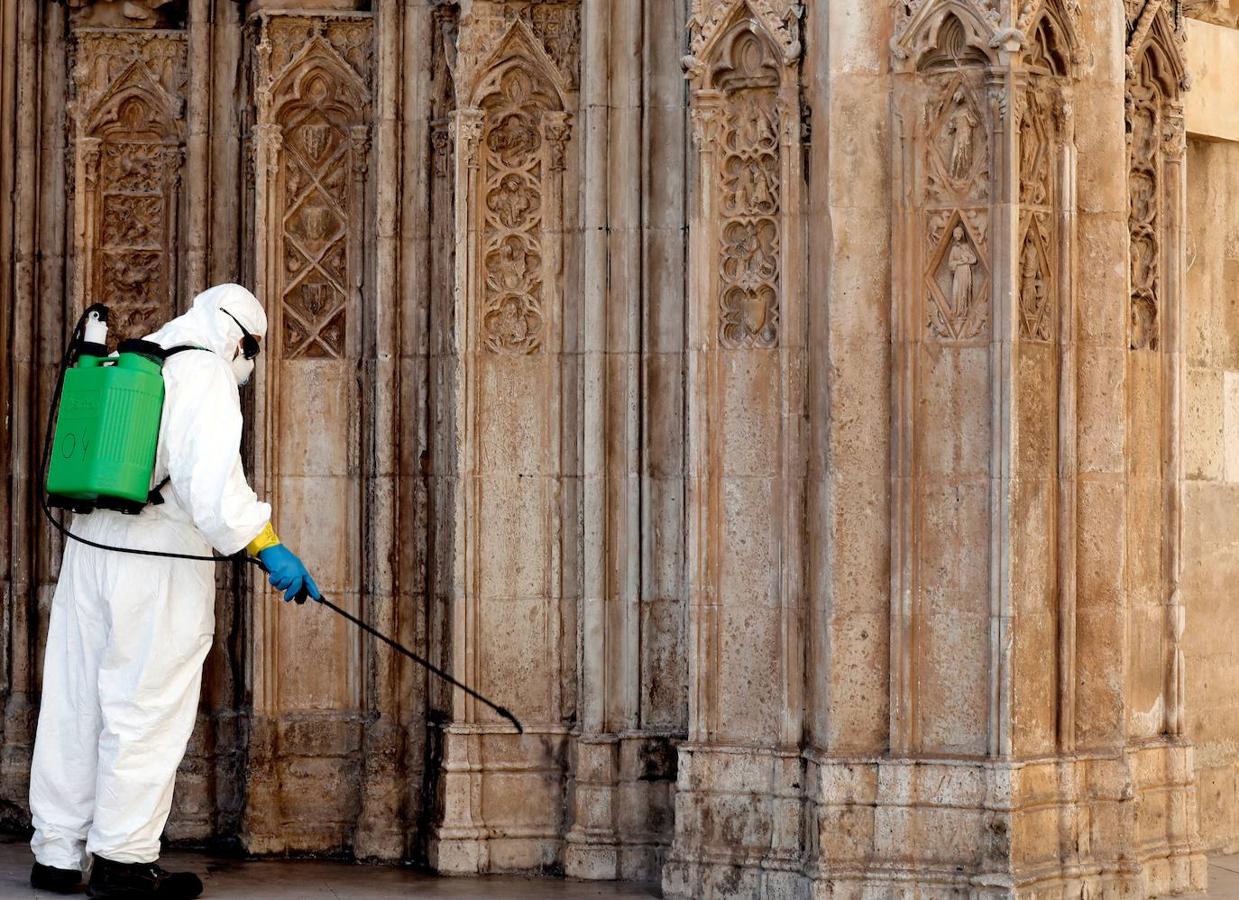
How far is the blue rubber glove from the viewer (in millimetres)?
7422

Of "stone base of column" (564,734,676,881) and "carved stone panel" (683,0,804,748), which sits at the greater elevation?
"carved stone panel" (683,0,804,748)

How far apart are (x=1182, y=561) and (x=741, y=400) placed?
1.92 meters

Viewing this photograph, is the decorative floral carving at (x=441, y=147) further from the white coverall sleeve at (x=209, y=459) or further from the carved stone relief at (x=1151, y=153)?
the carved stone relief at (x=1151, y=153)

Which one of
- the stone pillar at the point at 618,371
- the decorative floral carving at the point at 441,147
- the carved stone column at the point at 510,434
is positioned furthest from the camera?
the decorative floral carving at the point at 441,147

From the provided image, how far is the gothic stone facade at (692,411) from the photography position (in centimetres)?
748

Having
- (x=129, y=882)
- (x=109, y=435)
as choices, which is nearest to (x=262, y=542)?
(x=109, y=435)

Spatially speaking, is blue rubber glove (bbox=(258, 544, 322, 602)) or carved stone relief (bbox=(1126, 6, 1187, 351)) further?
carved stone relief (bbox=(1126, 6, 1187, 351))

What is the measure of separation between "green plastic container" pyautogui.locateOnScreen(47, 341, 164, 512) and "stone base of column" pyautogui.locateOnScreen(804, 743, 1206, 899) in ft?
8.27

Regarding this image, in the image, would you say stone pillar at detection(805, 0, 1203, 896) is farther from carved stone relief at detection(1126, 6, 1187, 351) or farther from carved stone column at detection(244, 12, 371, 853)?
carved stone column at detection(244, 12, 371, 853)

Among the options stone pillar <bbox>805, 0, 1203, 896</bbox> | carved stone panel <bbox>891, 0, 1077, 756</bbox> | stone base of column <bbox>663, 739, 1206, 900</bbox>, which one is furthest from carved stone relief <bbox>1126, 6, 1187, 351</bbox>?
stone base of column <bbox>663, 739, 1206, 900</bbox>

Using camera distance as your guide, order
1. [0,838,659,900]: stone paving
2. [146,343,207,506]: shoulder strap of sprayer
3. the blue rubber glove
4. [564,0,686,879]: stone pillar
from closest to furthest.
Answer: the blue rubber glove
[146,343,207,506]: shoulder strap of sprayer
[0,838,659,900]: stone paving
[564,0,686,879]: stone pillar

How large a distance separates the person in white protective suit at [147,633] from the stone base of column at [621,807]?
4.49 ft

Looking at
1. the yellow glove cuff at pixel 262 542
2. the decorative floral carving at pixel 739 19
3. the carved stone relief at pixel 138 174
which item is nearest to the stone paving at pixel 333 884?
the yellow glove cuff at pixel 262 542

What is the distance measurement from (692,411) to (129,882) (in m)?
2.54
